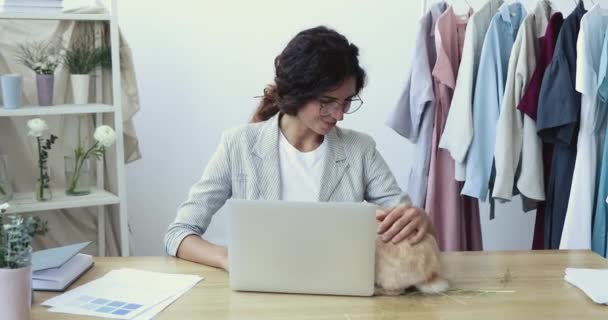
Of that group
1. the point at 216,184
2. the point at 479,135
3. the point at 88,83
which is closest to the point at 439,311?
the point at 216,184

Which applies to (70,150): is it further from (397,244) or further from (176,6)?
(397,244)

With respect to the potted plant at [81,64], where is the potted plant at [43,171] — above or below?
below

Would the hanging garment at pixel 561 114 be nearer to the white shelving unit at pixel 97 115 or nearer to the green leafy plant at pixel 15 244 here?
the white shelving unit at pixel 97 115

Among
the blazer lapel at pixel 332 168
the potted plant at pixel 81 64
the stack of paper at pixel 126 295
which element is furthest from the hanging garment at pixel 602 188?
the potted plant at pixel 81 64

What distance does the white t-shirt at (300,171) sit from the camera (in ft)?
7.14

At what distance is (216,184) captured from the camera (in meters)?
2.14

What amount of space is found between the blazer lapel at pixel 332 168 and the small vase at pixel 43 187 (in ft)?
4.95

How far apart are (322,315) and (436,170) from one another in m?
1.80

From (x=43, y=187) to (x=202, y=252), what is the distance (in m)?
1.52

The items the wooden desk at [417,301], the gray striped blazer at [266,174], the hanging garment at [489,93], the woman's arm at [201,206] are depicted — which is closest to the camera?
the wooden desk at [417,301]

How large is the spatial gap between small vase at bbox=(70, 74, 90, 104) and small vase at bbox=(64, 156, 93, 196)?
0.26m

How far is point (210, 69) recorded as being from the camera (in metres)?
3.88

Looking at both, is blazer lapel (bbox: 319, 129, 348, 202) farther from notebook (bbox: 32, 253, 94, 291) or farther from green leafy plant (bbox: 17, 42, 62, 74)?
green leafy plant (bbox: 17, 42, 62, 74)

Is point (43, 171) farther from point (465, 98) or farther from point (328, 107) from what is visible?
point (465, 98)
